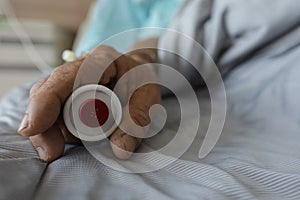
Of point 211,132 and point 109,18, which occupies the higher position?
point 109,18

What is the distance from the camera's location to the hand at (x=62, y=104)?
43 centimetres

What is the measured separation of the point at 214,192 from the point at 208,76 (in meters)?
0.34

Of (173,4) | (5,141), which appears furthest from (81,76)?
(173,4)

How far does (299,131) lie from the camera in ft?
1.97

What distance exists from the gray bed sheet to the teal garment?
A: 1.19 feet

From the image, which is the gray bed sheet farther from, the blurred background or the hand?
the blurred background

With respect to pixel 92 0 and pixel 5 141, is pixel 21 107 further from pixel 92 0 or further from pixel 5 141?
pixel 92 0

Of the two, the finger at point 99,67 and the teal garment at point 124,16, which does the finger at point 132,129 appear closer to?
the finger at point 99,67

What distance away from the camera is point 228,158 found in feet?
1.61

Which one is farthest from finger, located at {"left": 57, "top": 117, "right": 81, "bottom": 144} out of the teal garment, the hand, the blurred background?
the blurred background

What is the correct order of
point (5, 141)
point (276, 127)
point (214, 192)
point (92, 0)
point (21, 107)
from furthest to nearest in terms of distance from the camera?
1. point (92, 0)
2. point (21, 107)
3. point (276, 127)
4. point (5, 141)
5. point (214, 192)

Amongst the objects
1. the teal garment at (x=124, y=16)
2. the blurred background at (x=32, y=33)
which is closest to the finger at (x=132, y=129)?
the teal garment at (x=124, y=16)

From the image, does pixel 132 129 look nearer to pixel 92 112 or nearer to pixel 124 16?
pixel 92 112

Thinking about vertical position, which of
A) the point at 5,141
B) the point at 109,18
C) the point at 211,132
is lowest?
the point at 5,141
